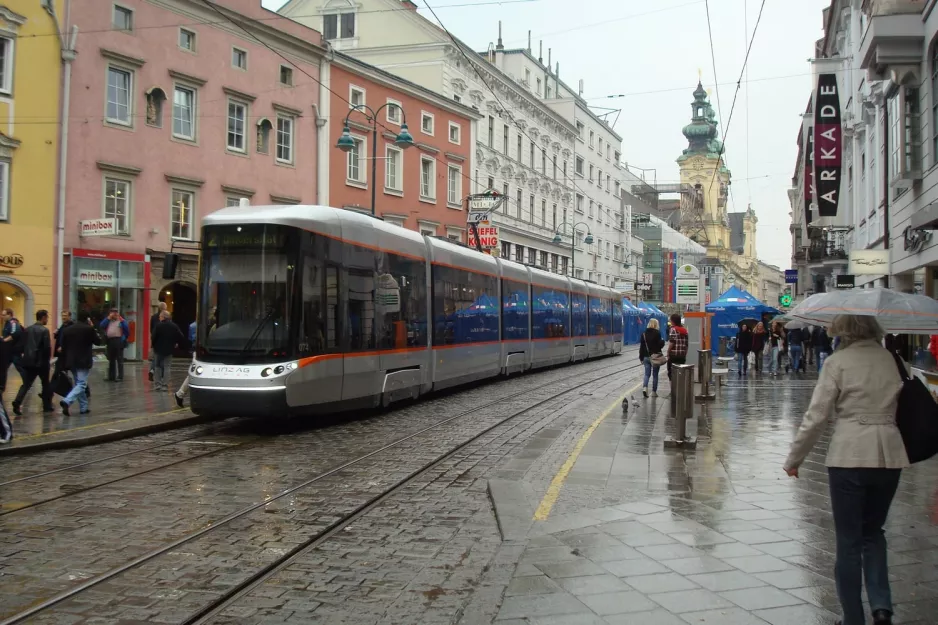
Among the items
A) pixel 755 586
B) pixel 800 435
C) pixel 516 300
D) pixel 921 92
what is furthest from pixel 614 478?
pixel 516 300

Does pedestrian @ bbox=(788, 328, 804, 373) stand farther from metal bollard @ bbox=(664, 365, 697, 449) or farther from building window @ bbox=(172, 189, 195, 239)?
building window @ bbox=(172, 189, 195, 239)

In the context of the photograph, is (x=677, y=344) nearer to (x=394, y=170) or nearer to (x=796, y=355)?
(x=796, y=355)

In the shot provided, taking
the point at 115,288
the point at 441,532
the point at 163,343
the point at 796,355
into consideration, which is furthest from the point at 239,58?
the point at 441,532

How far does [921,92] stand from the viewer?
17.2 meters

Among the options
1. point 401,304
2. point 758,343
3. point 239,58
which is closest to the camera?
point 401,304

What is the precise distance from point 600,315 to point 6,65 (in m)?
23.8

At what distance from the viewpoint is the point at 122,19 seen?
86.7ft

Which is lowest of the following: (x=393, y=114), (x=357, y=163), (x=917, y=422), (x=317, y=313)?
(x=917, y=422)

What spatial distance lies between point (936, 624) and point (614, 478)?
180 inches

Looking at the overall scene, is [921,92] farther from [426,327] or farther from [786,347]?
[786,347]

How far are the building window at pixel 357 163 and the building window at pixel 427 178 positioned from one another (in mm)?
4728

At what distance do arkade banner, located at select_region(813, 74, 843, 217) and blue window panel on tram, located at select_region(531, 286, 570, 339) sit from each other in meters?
8.66

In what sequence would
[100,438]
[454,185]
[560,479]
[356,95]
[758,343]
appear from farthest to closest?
[454,185] → [356,95] → [758,343] → [100,438] → [560,479]

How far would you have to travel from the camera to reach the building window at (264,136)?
1232 inches
